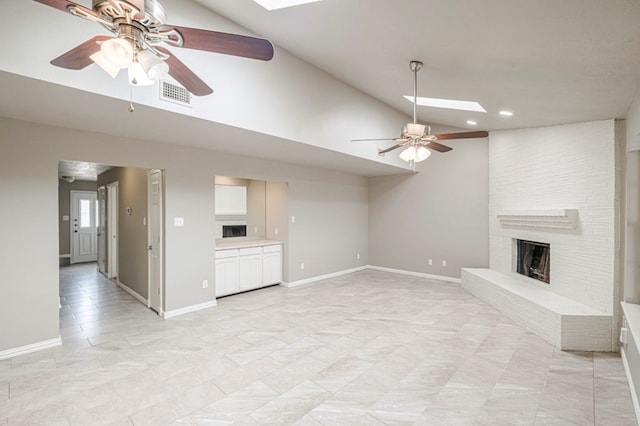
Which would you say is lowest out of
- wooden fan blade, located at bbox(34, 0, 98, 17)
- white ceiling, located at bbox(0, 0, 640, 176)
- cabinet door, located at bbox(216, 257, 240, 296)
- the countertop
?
cabinet door, located at bbox(216, 257, 240, 296)

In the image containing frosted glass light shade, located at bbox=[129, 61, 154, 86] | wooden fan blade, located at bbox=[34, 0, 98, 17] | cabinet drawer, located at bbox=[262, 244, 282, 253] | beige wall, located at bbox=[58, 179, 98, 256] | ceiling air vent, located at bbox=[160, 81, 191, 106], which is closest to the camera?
wooden fan blade, located at bbox=[34, 0, 98, 17]

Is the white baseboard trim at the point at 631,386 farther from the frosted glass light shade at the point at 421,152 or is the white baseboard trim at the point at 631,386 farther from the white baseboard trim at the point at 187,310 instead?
the white baseboard trim at the point at 187,310

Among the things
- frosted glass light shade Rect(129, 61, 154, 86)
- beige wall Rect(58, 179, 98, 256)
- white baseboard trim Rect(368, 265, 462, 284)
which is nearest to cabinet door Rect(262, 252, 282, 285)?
white baseboard trim Rect(368, 265, 462, 284)

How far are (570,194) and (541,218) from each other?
490 millimetres

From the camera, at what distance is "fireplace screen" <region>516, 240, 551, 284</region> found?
480 cm

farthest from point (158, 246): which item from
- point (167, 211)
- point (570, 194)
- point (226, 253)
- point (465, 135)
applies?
point (570, 194)

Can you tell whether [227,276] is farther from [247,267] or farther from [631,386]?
[631,386]

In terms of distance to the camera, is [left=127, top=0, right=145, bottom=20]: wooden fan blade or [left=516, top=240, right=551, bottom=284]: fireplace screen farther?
[left=516, top=240, right=551, bottom=284]: fireplace screen

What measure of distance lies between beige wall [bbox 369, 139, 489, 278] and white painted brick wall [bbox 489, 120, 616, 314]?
0.56 metres

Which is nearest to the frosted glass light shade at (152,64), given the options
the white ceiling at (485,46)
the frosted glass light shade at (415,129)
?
the white ceiling at (485,46)

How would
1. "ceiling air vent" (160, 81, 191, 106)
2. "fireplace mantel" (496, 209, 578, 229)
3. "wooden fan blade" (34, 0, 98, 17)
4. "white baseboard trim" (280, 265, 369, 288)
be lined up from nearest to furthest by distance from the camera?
"wooden fan blade" (34, 0, 98, 17) → "ceiling air vent" (160, 81, 191, 106) → "fireplace mantel" (496, 209, 578, 229) → "white baseboard trim" (280, 265, 369, 288)

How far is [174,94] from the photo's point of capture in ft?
9.36

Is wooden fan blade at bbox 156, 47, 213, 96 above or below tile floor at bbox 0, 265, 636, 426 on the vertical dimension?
above

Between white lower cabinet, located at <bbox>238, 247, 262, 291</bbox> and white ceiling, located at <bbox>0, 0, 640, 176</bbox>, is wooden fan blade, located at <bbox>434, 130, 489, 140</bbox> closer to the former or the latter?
white ceiling, located at <bbox>0, 0, 640, 176</bbox>
